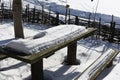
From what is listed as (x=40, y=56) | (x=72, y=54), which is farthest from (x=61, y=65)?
(x=40, y=56)

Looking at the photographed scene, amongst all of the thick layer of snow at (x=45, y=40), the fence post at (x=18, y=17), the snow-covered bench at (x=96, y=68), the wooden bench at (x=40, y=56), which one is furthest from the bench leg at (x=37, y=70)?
the fence post at (x=18, y=17)

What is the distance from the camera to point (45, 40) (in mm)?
5246

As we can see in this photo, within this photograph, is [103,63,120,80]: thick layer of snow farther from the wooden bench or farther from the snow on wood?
the wooden bench

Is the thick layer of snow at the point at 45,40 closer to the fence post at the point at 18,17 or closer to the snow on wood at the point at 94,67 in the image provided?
the snow on wood at the point at 94,67

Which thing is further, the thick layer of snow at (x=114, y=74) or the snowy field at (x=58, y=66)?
the thick layer of snow at (x=114, y=74)

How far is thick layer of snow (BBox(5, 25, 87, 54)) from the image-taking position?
16.0 ft

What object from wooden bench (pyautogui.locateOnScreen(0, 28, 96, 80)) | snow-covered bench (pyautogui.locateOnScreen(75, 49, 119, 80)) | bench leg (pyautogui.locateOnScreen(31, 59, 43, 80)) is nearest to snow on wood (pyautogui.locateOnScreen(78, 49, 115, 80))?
snow-covered bench (pyautogui.locateOnScreen(75, 49, 119, 80))

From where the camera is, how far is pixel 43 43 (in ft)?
16.8

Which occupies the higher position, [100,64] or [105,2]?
[105,2]

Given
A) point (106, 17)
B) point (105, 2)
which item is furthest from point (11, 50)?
point (105, 2)

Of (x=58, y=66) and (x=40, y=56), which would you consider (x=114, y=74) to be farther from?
(x=40, y=56)

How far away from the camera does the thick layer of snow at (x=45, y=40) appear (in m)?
4.89

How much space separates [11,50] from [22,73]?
1.26m

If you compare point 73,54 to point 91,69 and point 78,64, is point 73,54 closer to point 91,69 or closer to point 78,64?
point 78,64
